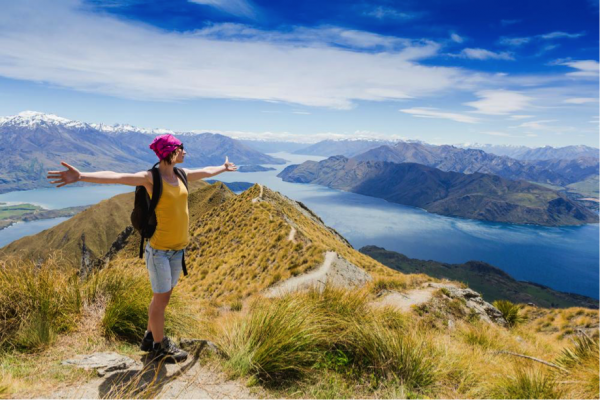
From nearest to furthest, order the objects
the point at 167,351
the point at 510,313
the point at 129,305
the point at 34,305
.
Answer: the point at 167,351
the point at 34,305
the point at 129,305
the point at 510,313

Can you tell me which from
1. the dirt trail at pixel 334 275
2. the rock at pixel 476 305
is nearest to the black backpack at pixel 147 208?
the dirt trail at pixel 334 275

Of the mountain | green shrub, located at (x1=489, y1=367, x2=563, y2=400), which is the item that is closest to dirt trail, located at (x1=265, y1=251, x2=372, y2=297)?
green shrub, located at (x1=489, y1=367, x2=563, y2=400)

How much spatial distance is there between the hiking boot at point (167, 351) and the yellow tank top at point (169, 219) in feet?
5.05

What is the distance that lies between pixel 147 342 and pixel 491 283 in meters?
176

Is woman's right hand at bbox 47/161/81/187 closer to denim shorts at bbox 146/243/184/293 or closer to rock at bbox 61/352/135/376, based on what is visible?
denim shorts at bbox 146/243/184/293

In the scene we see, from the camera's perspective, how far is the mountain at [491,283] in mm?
127287

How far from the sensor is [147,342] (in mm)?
4984

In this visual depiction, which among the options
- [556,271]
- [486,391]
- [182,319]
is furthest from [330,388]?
[556,271]

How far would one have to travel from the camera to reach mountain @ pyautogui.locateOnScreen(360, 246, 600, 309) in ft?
418

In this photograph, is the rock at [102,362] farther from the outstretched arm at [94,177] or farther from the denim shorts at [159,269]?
the outstretched arm at [94,177]

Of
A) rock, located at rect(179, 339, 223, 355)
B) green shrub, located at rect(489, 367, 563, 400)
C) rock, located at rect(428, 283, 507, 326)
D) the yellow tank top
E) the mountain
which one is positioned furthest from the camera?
the mountain

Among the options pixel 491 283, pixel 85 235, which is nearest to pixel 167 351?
pixel 85 235

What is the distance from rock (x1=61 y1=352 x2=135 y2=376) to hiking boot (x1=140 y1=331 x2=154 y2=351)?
0.36 meters

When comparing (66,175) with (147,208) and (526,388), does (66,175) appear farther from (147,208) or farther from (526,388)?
(526,388)
